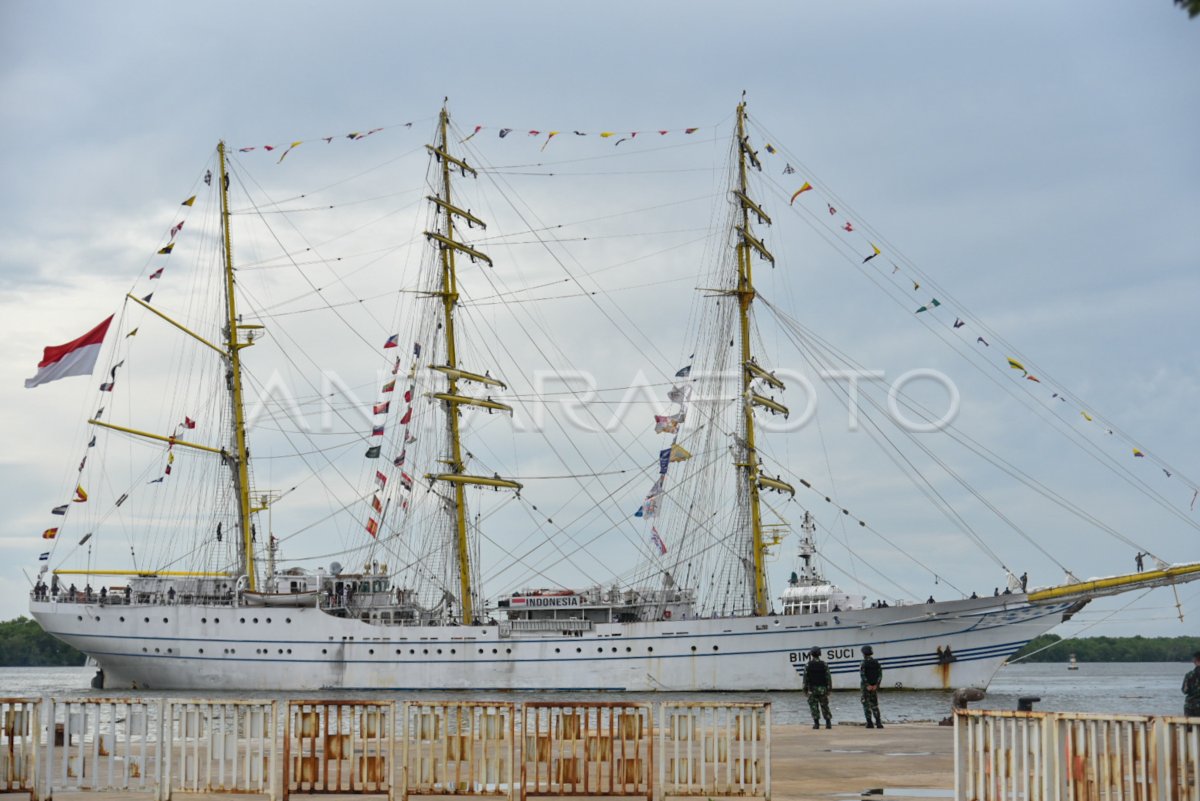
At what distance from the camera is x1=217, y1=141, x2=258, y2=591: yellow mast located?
6456 cm

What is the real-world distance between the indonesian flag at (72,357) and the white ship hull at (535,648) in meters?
21.0

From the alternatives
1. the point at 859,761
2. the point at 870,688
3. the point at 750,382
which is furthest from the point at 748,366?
the point at 859,761

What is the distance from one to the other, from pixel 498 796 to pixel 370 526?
49350mm

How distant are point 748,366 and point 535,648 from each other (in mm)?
15002

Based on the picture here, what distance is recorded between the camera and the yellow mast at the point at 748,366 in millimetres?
57375

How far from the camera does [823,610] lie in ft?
190

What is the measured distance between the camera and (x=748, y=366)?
59.3 meters

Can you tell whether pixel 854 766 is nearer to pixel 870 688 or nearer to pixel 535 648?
pixel 870 688

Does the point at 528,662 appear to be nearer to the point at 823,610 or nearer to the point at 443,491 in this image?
the point at 443,491

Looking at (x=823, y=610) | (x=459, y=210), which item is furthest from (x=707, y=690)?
(x=459, y=210)

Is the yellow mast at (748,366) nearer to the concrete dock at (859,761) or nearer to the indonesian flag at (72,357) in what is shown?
the indonesian flag at (72,357)

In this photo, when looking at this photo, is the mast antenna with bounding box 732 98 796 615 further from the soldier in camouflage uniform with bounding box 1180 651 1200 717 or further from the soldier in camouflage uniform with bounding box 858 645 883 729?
the soldier in camouflage uniform with bounding box 1180 651 1200 717

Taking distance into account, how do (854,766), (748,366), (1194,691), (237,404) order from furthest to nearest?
(237,404) → (748,366) → (854,766) → (1194,691)

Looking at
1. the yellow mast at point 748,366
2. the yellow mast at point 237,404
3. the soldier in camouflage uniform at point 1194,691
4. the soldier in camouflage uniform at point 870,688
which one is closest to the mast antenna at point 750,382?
the yellow mast at point 748,366
